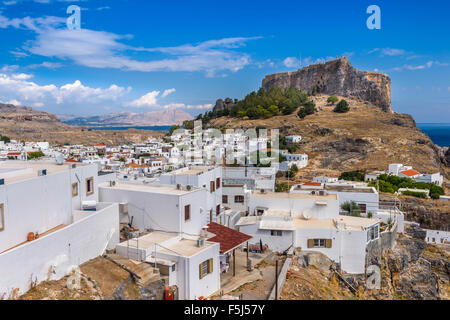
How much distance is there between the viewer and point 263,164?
47156mm

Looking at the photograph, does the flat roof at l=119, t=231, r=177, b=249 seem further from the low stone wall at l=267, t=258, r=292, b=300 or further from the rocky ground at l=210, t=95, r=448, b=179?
the rocky ground at l=210, t=95, r=448, b=179

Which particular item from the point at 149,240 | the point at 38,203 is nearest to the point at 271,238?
the point at 149,240

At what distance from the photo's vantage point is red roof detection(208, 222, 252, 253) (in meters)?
12.2

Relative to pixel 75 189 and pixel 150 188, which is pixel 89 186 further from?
pixel 150 188

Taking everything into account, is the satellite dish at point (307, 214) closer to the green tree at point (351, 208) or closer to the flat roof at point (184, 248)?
the green tree at point (351, 208)

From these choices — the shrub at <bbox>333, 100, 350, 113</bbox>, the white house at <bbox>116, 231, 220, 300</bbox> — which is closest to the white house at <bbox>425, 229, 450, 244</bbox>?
the white house at <bbox>116, 231, 220, 300</bbox>

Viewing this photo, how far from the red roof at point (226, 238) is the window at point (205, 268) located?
1.19 metres

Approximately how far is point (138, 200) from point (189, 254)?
342 centimetres

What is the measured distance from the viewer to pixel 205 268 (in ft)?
34.1

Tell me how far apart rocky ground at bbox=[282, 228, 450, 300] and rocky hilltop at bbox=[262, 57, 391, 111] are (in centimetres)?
7654

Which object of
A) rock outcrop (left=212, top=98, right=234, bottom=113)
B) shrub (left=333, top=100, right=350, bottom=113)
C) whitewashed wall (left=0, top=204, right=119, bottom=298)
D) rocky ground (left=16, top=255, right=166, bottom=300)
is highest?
rock outcrop (left=212, top=98, right=234, bottom=113)
